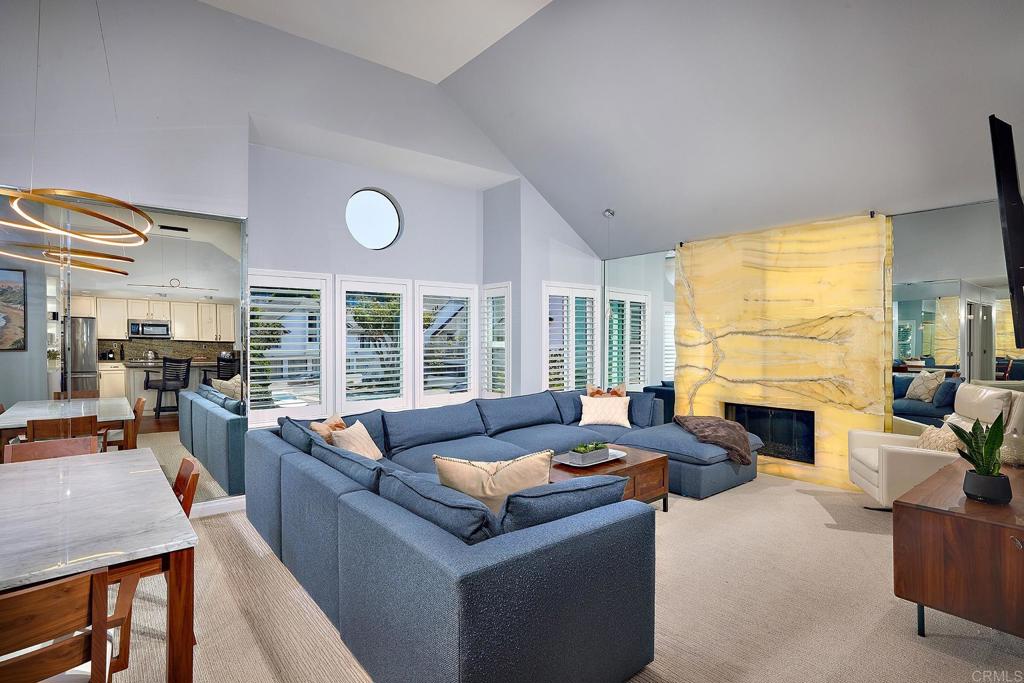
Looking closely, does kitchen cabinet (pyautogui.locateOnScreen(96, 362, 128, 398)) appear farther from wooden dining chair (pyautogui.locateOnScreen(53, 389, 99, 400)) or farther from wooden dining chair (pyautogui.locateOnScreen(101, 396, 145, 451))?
wooden dining chair (pyautogui.locateOnScreen(101, 396, 145, 451))

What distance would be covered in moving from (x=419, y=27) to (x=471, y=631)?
15.3ft

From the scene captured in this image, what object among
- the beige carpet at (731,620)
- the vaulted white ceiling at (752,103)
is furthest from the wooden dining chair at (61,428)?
the vaulted white ceiling at (752,103)

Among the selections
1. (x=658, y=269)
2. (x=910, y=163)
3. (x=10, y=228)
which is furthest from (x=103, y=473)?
(x=658, y=269)

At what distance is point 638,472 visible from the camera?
3.82 metres

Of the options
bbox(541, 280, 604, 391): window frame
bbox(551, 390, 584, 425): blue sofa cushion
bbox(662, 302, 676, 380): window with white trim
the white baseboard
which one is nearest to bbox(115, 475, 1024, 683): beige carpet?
the white baseboard

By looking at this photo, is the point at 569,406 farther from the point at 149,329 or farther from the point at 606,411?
the point at 149,329

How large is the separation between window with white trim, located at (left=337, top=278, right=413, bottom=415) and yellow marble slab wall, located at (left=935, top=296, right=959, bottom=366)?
503 centimetres

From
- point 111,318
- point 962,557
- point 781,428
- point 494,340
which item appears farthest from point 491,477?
point 494,340

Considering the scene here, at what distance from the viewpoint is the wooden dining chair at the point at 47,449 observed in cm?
268

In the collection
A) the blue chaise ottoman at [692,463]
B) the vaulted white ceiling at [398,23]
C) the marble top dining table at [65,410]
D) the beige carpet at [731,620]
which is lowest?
the beige carpet at [731,620]

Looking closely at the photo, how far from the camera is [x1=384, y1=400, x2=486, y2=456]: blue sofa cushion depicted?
14.2ft

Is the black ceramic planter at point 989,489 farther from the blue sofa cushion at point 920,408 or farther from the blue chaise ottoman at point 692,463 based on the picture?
the blue sofa cushion at point 920,408

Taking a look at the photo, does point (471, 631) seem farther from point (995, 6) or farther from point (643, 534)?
point (995, 6)

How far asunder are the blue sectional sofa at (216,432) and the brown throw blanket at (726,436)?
3.88m
